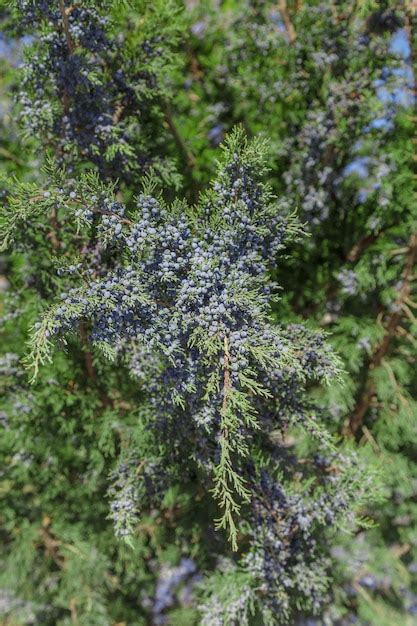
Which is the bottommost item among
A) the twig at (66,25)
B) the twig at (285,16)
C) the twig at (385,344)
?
the twig at (385,344)

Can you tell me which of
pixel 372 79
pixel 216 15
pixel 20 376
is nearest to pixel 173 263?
pixel 20 376

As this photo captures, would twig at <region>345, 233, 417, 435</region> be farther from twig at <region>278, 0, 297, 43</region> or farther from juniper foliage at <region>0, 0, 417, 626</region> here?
twig at <region>278, 0, 297, 43</region>

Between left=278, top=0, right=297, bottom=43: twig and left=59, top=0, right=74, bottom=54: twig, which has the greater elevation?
left=278, top=0, right=297, bottom=43: twig

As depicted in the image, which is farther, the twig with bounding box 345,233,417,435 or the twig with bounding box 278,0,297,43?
the twig with bounding box 278,0,297,43

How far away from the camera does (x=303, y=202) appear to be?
149cm

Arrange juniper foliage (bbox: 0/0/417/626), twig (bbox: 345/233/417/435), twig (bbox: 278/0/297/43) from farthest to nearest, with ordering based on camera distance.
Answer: twig (bbox: 278/0/297/43)
twig (bbox: 345/233/417/435)
juniper foliage (bbox: 0/0/417/626)

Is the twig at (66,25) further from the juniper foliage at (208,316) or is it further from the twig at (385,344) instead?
the twig at (385,344)

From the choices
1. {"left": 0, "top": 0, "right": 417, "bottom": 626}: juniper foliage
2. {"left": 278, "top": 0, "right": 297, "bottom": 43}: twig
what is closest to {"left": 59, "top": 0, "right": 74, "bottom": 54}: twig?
{"left": 0, "top": 0, "right": 417, "bottom": 626}: juniper foliage

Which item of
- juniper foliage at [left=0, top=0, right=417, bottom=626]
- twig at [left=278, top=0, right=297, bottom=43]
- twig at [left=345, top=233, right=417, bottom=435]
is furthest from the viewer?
twig at [left=278, top=0, right=297, bottom=43]

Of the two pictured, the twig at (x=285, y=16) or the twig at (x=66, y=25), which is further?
the twig at (x=285, y=16)

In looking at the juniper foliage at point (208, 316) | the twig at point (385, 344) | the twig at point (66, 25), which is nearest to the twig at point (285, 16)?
the juniper foliage at point (208, 316)

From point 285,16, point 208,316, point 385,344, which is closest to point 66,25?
point 208,316

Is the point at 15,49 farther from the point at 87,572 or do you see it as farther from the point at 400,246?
the point at 87,572

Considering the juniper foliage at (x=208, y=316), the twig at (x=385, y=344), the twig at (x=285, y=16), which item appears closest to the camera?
the juniper foliage at (x=208, y=316)
